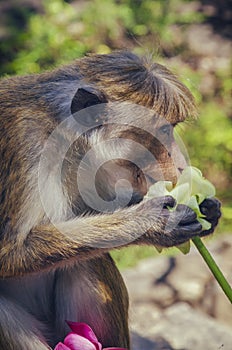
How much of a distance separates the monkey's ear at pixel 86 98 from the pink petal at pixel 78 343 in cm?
109

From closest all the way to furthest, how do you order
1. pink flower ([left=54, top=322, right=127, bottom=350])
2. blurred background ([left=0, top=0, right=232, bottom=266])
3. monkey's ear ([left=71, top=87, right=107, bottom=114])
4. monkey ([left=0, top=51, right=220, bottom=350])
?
pink flower ([left=54, top=322, right=127, bottom=350]) → monkey ([left=0, top=51, right=220, bottom=350]) → monkey's ear ([left=71, top=87, right=107, bottom=114]) → blurred background ([left=0, top=0, right=232, bottom=266])

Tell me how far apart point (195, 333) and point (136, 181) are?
6.06 feet

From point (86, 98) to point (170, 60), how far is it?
224 inches

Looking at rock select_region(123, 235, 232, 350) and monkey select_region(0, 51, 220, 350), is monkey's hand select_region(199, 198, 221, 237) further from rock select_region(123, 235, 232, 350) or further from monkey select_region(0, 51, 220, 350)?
rock select_region(123, 235, 232, 350)

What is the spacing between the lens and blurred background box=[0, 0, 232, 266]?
8.46 metres

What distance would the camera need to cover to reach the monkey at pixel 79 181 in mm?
3705

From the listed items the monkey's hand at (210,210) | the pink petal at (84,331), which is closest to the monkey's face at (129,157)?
the monkey's hand at (210,210)

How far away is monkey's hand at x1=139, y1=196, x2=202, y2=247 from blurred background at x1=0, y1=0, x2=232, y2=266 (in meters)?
4.47

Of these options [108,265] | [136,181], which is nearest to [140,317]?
[108,265]

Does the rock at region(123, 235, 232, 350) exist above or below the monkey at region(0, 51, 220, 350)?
below

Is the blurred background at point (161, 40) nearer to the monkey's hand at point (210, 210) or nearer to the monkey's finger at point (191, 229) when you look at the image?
the monkey's hand at point (210, 210)

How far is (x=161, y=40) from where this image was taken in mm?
9297

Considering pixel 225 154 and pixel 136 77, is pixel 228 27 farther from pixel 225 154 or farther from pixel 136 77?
pixel 136 77

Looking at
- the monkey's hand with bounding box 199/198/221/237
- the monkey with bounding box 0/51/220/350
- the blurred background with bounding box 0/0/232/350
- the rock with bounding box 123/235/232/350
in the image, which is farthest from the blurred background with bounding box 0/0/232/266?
the monkey's hand with bounding box 199/198/221/237
